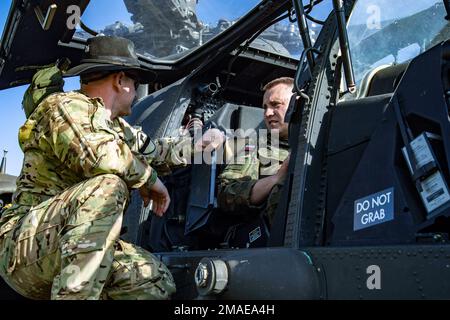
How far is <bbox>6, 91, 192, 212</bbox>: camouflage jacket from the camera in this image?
2.39m

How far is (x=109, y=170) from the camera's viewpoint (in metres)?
2.38

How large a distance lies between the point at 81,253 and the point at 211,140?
5.24 feet

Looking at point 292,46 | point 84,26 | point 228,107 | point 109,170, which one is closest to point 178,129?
point 228,107

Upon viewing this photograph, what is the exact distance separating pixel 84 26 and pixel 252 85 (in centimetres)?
174

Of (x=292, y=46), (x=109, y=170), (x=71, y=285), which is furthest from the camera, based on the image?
(x=292, y=46)

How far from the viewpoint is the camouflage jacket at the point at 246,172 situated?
11.0 ft

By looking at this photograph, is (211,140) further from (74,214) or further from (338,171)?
(74,214)

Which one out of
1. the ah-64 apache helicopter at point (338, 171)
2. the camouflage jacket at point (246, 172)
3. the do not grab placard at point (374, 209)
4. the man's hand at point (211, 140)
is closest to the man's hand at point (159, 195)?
the ah-64 apache helicopter at point (338, 171)

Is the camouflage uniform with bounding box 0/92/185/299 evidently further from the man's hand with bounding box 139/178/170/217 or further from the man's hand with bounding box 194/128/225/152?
the man's hand with bounding box 194/128/225/152

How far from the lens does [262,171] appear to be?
3.67m

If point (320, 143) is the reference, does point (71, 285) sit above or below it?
below

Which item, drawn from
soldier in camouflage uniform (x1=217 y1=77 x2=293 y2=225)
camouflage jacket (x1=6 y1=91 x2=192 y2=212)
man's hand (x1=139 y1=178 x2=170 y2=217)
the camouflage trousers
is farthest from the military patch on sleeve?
the camouflage trousers


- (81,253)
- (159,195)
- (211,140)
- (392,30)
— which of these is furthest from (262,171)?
(81,253)
